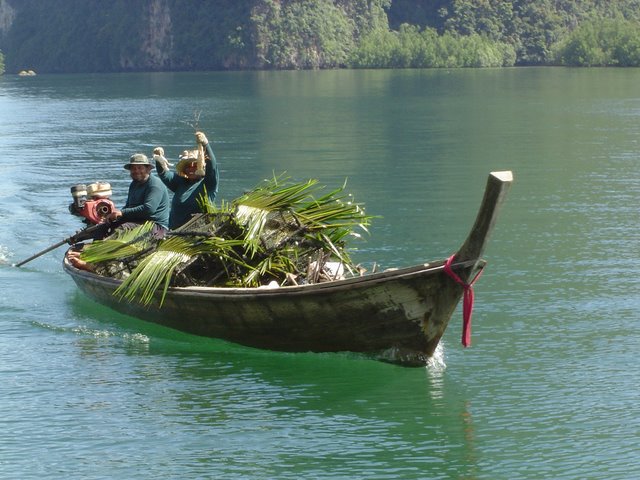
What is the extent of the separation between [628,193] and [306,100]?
4533cm

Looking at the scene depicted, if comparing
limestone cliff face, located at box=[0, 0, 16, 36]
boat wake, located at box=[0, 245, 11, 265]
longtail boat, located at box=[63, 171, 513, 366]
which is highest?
limestone cliff face, located at box=[0, 0, 16, 36]

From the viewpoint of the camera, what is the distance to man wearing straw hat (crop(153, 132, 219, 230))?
15.6m

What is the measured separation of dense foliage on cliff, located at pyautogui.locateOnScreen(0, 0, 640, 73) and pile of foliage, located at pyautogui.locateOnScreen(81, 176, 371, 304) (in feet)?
375

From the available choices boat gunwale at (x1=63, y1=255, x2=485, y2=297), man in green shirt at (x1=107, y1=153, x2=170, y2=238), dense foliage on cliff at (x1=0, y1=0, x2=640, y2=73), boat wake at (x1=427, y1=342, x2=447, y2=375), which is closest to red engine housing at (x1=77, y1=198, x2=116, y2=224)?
man in green shirt at (x1=107, y1=153, x2=170, y2=238)

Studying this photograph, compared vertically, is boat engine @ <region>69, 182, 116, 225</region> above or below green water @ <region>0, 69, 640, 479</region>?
above

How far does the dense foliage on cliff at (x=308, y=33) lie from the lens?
5664 inches

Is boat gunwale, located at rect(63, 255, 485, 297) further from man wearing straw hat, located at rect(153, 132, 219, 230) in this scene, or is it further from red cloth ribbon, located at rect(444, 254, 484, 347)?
man wearing straw hat, located at rect(153, 132, 219, 230)

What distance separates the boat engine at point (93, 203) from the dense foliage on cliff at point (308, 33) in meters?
A: 111

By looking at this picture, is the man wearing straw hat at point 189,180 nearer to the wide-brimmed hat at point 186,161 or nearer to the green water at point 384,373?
the wide-brimmed hat at point 186,161

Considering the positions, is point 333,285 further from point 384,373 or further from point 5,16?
point 5,16

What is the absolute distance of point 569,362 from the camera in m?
14.1

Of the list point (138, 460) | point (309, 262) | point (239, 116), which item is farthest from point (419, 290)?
point (239, 116)

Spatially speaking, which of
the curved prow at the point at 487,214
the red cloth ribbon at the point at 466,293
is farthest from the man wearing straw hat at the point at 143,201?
the curved prow at the point at 487,214

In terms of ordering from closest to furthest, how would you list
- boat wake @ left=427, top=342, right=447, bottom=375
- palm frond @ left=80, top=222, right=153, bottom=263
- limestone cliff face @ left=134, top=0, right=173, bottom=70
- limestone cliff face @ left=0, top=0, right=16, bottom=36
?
1. boat wake @ left=427, top=342, right=447, bottom=375
2. palm frond @ left=80, top=222, right=153, bottom=263
3. limestone cliff face @ left=134, top=0, right=173, bottom=70
4. limestone cliff face @ left=0, top=0, right=16, bottom=36
